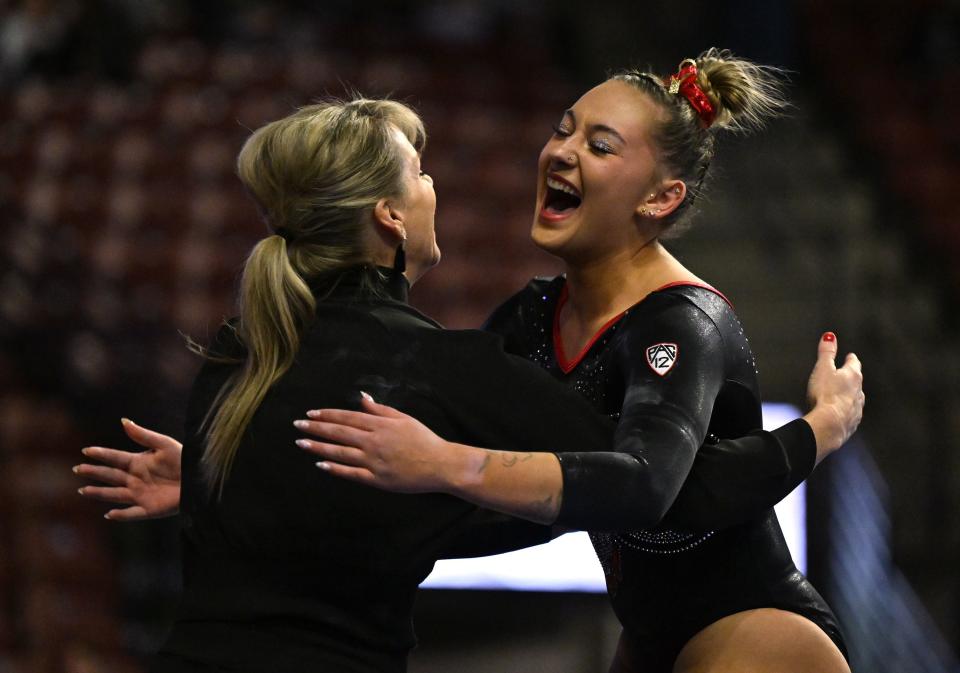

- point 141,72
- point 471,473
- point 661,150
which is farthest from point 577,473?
point 141,72

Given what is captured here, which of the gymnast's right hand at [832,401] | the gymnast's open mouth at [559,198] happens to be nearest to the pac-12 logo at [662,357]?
the gymnast's right hand at [832,401]

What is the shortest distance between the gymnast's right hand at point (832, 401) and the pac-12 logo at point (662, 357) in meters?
0.31

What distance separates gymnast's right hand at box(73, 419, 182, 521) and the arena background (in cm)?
277

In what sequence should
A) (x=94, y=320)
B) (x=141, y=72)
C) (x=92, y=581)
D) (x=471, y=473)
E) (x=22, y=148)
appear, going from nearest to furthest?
(x=471, y=473), (x=92, y=581), (x=94, y=320), (x=22, y=148), (x=141, y=72)

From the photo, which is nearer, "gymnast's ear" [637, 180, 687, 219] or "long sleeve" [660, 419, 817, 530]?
"long sleeve" [660, 419, 817, 530]

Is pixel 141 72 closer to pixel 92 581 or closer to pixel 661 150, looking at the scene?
pixel 92 581

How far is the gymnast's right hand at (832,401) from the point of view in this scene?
2.24 metres

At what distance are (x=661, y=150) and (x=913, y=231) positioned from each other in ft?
16.8

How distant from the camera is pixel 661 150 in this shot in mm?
2406

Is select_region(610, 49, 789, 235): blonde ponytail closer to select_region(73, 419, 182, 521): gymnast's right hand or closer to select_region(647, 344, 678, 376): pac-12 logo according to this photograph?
select_region(647, 344, 678, 376): pac-12 logo

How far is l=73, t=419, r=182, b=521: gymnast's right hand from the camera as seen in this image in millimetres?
2396

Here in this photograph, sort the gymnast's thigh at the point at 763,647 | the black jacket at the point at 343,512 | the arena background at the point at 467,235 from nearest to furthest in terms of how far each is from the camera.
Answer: the black jacket at the point at 343,512, the gymnast's thigh at the point at 763,647, the arena background at the point at 467,235

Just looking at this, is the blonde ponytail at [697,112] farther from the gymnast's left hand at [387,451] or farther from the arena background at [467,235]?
the arena background at [467,235]

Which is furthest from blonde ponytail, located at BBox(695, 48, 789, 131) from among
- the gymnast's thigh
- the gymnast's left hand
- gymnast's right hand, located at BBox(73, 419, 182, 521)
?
gymnast's right hand, located at BBox(73, 419, 182, 521)
